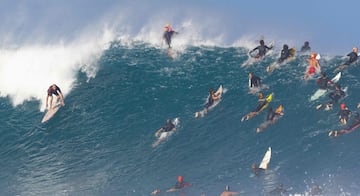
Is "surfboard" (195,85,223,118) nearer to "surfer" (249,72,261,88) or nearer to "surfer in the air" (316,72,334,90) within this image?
"surfer" (249,72,261,88)

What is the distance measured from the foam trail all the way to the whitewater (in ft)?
0.40

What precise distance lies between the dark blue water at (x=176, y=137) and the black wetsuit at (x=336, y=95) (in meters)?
0.49

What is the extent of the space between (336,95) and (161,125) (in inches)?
460

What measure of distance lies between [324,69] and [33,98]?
70.5 ft

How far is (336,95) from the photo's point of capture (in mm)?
36875

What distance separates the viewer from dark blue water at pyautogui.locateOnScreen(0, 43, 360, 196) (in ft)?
107

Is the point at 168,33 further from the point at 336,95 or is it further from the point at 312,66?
the point at 336,95

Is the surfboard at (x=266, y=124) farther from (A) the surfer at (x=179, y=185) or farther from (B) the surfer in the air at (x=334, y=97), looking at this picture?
(A) the surfer at (x=179, y=185)

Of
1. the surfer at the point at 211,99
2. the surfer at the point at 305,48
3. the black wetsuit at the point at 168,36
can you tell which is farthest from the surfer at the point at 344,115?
the black wetsuit at the point at 168,36

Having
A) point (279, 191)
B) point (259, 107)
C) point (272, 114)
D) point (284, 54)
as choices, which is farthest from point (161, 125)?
point (284, 54)

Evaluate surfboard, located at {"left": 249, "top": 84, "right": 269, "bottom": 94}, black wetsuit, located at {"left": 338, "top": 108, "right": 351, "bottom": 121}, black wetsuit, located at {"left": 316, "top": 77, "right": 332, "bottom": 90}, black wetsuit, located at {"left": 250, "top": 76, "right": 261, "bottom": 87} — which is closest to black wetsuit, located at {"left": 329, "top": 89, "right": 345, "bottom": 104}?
black wetsuit, located at {"left": 316, "top": 77, "right": 332, "bottom": 90}

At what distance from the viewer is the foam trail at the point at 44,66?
4216cm

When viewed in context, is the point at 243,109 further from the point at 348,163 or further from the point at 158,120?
the point at 348,163

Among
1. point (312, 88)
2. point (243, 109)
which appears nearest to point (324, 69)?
point (312, 88)
